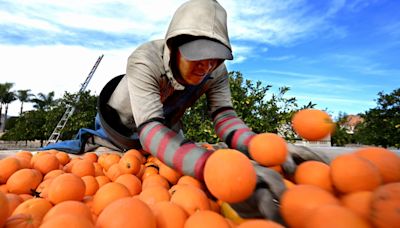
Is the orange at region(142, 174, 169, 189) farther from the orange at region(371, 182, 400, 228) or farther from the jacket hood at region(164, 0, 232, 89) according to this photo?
the orange at region(371, 182, 400, 228)

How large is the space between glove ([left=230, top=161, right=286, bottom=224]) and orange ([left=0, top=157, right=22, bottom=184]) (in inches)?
58.4

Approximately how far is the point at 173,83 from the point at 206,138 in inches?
188

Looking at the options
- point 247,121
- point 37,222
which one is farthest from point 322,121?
point 247,121

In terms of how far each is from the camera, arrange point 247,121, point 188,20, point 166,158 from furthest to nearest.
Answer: point 247,121, point 188,20, point 166,158

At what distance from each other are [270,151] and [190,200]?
46 cm

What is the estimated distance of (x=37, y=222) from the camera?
1015 millimetres

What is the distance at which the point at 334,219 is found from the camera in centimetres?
72

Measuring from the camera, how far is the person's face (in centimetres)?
182

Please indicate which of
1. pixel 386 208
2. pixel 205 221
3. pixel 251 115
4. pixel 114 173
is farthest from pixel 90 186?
pixel 251 115

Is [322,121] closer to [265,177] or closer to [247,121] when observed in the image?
[265,177]

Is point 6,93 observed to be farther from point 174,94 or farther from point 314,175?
point 314,175

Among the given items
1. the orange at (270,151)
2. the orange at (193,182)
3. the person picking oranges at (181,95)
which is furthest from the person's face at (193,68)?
the orange at (193,182)

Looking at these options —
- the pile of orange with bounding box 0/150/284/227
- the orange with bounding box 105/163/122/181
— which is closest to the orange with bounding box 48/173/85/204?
the pile of orange with bounding box 0/150/284/227

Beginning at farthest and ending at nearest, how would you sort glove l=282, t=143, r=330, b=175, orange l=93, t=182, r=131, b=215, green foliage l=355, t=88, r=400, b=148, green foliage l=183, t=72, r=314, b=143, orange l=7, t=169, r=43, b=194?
green foliage l=355, t=88, r=400, b=148, green foliage l=183, t=72, r=314, b=143, orange l=7, t=169, r=43, b=194, glove l=282, t=143, r=330, b=175, orange l=93, t=182, r=131, b=215
